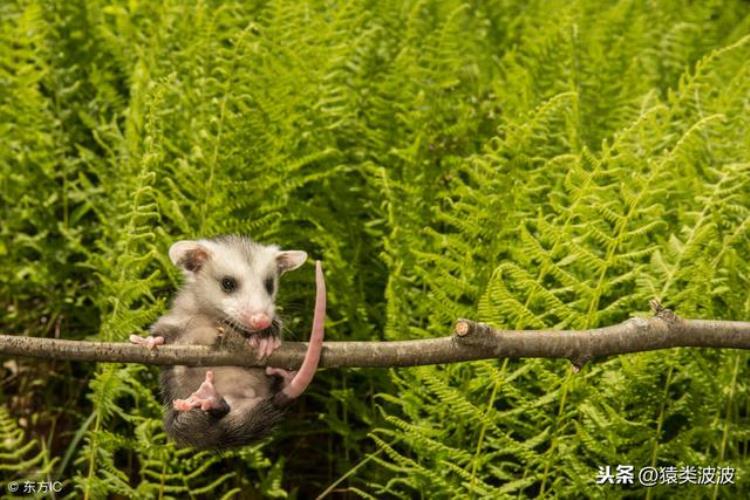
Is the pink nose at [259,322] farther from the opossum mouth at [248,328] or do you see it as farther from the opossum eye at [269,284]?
the opossum eye at [269,284]

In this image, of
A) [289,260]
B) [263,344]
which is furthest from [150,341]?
[289,260]

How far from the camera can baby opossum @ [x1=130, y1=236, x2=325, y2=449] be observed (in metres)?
2.88

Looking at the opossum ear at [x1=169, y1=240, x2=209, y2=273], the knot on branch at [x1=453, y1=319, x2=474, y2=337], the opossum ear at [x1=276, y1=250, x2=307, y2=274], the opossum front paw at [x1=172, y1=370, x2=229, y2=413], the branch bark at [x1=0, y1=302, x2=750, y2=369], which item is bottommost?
the opossum front paw at [x1=172, y1=370, x2=229, y2=413]

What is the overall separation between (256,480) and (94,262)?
1034 mm

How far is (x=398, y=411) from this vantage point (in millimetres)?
4160

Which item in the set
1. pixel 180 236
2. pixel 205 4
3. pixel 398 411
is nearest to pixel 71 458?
pixel 180 236

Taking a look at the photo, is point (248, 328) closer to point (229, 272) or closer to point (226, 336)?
point (226, 336)

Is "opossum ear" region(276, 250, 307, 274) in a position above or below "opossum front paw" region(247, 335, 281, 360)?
above

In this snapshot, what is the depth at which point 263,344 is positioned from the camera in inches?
107

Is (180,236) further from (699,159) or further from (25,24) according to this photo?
(699,159)

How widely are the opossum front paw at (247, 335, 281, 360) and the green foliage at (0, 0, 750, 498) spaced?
91 cm

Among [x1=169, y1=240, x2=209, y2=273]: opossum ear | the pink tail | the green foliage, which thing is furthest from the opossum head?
the green foliage

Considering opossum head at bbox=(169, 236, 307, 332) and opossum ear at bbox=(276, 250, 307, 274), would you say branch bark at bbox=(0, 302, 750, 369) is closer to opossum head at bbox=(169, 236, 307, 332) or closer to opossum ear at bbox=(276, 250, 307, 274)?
opossum head at bbox=(169, 236, 307, 332)

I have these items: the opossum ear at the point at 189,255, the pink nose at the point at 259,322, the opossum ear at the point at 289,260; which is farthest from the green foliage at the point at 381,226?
the pink nose at the point at 259,322
